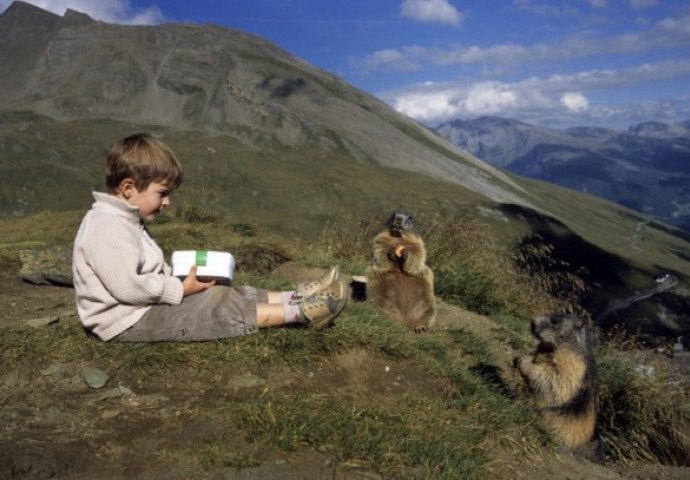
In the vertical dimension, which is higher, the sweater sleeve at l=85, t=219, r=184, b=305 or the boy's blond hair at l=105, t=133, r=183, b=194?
the boy's blond hair at l=105, t=133, r=183, b=194

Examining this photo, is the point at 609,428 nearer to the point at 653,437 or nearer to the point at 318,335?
the point at 653,437

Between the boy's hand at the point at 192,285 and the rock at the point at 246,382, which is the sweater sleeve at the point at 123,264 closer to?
the boy's hand at the point at 192,285

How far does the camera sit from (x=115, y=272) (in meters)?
4.72

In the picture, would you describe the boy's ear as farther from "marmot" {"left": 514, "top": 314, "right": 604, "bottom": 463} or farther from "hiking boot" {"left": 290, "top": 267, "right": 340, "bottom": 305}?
"marmot" {"left": 514, "top": 314, "right": 604, "bottom": 463}

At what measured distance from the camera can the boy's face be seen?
5059mm

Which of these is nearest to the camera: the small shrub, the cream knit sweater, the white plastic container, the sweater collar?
the cream knit sweater

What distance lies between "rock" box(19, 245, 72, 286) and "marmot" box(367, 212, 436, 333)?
170 inches

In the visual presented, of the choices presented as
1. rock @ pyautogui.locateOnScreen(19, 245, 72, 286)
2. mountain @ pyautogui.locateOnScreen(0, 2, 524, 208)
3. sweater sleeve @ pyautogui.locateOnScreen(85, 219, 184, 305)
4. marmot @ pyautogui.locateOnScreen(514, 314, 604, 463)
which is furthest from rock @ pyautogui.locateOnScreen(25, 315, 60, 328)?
mountain @ pyautogui.locateOnScreen(0, 2, 524, 208)

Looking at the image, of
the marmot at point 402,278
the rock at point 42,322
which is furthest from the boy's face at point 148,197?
the marmot at point 402,278

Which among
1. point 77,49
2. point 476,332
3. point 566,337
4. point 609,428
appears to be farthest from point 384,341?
point 77,49

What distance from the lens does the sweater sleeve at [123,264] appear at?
4719 millimetres

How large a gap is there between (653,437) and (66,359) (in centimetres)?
634

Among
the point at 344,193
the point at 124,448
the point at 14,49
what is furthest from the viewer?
the point at 14,49

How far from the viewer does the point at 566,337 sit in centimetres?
624
